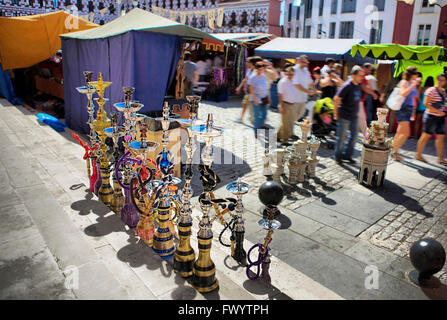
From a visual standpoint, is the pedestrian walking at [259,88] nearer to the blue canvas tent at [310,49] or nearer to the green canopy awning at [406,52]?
the green canopy awning at [406,52]

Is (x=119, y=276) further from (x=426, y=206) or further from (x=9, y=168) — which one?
(x=426, y=206)

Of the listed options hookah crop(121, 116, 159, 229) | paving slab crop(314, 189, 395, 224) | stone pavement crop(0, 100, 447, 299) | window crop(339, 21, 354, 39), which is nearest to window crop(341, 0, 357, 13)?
window crop(339, 21, 354, 39)

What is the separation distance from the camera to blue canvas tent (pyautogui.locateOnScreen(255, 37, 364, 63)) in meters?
14.6

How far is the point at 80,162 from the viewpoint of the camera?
5945 millimetres

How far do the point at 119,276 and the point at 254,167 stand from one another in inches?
198

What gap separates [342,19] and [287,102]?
35.1 meters

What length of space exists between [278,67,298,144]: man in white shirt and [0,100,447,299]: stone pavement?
1.92 metres

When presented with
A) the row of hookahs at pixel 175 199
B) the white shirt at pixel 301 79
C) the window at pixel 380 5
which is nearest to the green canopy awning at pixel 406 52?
the white shirt at pixel 301 79

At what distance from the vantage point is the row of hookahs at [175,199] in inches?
116

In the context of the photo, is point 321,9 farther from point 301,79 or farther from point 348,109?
point 348,109

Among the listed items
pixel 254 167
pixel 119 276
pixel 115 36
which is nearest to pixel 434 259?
pixel 119 276

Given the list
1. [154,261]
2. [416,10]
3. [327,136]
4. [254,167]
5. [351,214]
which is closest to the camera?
[154,261]

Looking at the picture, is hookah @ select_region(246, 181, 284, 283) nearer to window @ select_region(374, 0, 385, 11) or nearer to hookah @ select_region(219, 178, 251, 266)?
hookah @ select_region(219, 178, 251, 266)

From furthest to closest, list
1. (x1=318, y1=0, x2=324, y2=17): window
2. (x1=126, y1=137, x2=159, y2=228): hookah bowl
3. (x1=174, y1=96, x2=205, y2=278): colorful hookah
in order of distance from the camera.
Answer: (x1=318, y1=0, x2=324, y2=17): window, (x1=126, y1=137, x2=159, y2=228): hookah bowl, (x1=174, y1=96, x2=205, y2=278): colorful hookah
